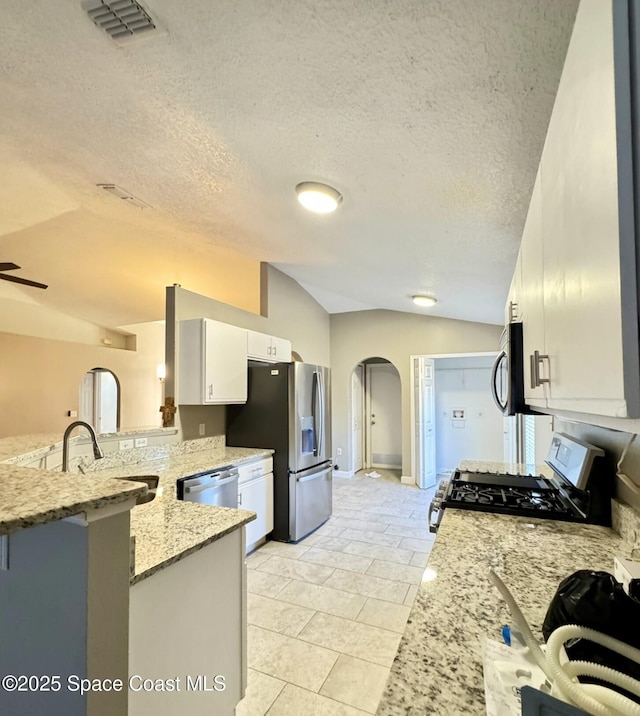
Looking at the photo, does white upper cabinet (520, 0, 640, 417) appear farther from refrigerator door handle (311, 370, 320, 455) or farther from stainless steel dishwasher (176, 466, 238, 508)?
refrigerator door handle (311, 370, 320, 455)

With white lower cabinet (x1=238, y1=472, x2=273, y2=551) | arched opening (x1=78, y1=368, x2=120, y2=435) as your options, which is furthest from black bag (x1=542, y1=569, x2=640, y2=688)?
arched opening (x1=78, y1=368, x2=120, y2=435)

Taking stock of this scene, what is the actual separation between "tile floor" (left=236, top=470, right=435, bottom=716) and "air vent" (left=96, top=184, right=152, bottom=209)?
3049 mm

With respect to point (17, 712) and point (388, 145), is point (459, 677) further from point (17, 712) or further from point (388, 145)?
point (388, 145)

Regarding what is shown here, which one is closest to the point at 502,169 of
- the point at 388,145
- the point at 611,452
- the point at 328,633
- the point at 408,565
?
the point at 388,145

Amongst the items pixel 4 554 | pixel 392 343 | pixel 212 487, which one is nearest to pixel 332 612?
pixel 212 487

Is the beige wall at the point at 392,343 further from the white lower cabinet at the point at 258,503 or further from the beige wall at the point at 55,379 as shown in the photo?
the beige wall at the point at 55,379

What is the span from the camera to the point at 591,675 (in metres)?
0.53

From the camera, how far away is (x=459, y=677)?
2.39ft

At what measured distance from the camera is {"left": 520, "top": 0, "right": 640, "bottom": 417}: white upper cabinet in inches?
19.6

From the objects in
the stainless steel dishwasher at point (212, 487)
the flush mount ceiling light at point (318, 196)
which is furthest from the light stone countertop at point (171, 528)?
the flush mount ceiling light at point (318, 196)

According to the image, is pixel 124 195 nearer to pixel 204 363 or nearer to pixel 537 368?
pixel 204 363

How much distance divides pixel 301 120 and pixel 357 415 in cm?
570

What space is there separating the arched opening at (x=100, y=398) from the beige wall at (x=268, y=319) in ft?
13.8

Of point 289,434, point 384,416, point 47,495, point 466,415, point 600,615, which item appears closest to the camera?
point 600,615
